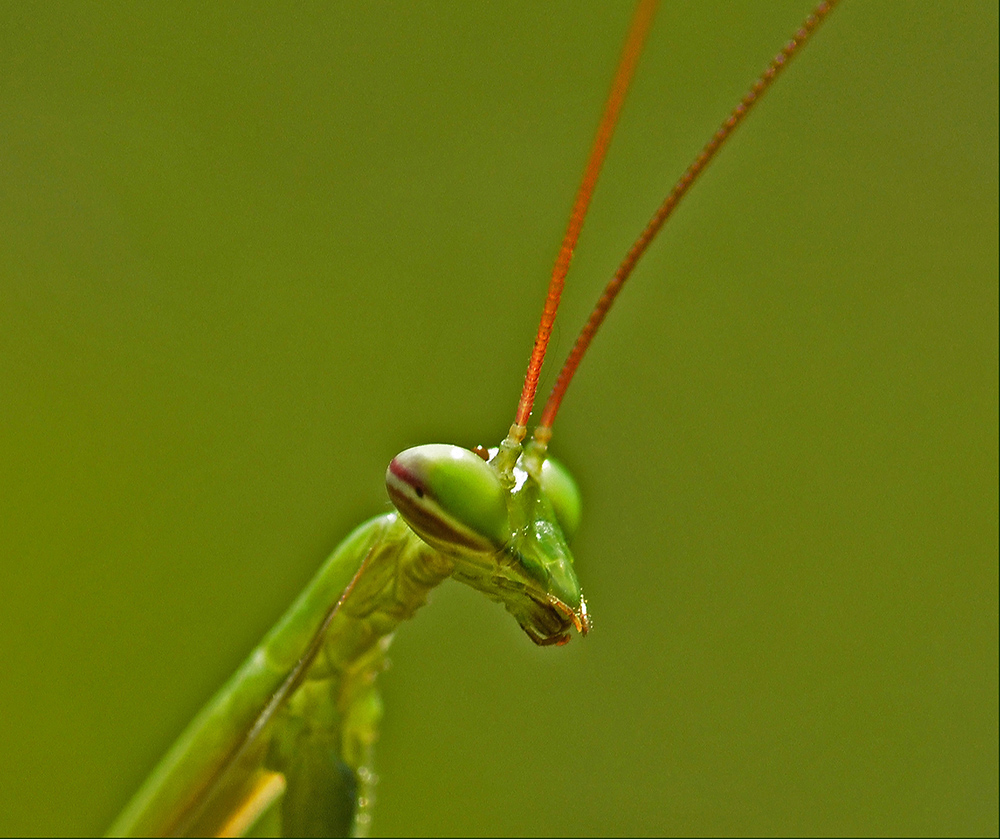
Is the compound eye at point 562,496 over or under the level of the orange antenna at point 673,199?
under

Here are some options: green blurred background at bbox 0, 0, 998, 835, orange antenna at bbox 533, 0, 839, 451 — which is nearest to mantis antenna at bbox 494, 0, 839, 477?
orange antenna at bbox 533, 0, 839, 451

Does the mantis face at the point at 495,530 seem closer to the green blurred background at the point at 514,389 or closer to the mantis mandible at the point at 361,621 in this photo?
the mantis mandible at the point at 361,621

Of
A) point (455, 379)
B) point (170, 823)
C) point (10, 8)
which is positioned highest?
point (10, 8)

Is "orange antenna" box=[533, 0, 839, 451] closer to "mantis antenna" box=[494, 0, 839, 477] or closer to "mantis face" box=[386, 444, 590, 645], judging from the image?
"mantis antenna" box=[494, 0, 839, 477]

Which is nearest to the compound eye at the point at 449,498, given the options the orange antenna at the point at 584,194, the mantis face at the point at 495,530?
the mantis face at the point at 495,530

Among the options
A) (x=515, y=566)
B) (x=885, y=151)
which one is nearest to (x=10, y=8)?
(x=515, y=566)

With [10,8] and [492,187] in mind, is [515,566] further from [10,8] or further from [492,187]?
[10,8]
